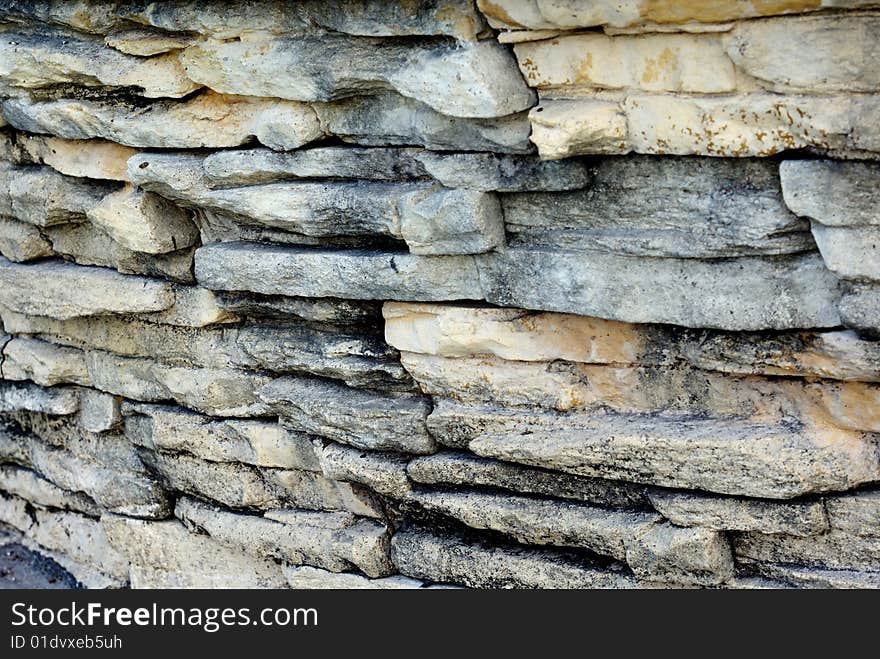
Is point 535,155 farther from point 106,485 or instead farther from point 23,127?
point 106,485

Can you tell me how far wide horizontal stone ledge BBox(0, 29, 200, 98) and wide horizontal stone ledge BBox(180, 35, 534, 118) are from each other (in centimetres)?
19

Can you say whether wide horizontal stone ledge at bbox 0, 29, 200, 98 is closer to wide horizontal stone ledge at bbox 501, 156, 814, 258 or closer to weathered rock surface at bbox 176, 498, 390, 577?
wide horizontal stone ledge at bbox 501, 156, 814, 258

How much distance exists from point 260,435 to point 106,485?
1334 millimetres

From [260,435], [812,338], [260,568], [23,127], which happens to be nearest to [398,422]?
[260,435]

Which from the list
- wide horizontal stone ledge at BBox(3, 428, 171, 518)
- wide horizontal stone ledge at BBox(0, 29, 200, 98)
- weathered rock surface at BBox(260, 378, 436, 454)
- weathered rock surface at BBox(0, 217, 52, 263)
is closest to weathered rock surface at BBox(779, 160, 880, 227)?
weathered rock surface at BBox(260, 378, 436, 454)

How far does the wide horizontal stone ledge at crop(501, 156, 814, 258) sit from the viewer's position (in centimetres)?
516

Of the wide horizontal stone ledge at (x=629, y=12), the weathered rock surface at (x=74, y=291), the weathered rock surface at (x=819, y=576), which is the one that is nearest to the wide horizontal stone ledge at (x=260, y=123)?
the wide horizontal stone ledge at (x=629, y=12)

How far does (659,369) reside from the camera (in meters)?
5.81

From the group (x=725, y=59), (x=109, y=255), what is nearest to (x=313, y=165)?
(x=109, y=255)

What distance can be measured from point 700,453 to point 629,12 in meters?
1.99

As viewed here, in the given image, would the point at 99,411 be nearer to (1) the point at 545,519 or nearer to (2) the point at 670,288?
(1) the point at 545,519

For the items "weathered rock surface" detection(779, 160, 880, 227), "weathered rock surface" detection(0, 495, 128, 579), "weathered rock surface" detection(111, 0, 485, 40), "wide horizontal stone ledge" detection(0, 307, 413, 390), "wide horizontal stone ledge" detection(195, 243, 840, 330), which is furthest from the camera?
"weathered rock surface" detection(0, 495, 128, 579)

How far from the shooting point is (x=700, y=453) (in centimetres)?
559

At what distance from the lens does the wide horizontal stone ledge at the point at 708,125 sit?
4758 millimetres
